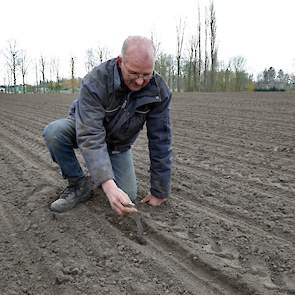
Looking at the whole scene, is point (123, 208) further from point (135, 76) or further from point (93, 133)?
point (135, 76)

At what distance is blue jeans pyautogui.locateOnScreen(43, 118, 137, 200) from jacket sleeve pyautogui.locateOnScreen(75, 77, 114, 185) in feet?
1.41

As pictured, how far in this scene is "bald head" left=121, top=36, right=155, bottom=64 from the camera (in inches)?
93.9

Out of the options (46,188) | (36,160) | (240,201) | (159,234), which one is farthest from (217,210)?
(36,160)

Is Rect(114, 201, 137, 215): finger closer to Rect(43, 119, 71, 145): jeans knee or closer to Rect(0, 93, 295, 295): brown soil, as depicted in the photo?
Rect(0, 93, 295, 295): brown soil

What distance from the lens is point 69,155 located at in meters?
3.13

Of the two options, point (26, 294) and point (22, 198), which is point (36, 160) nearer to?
point (22, 198)

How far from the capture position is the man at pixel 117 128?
2408 millimetres

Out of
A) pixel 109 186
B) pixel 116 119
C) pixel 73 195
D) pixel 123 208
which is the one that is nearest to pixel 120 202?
pixel 123 208

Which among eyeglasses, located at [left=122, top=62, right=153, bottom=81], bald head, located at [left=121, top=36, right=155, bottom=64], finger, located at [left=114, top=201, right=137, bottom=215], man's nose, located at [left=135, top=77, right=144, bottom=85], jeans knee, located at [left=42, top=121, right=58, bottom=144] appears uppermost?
bald head, located at [left=121, top=36, right=155, bottom=64]

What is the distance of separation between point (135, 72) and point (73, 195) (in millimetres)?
1244

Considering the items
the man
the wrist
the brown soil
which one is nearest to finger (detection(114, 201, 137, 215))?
the man

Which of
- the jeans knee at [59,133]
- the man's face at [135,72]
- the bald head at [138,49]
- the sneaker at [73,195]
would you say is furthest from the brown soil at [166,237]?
the bald head at [138,49]

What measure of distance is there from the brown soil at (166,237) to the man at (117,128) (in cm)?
25

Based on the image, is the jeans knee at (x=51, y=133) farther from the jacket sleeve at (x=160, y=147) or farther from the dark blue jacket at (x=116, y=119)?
the jacket sleeve at (x=160, y=147)
